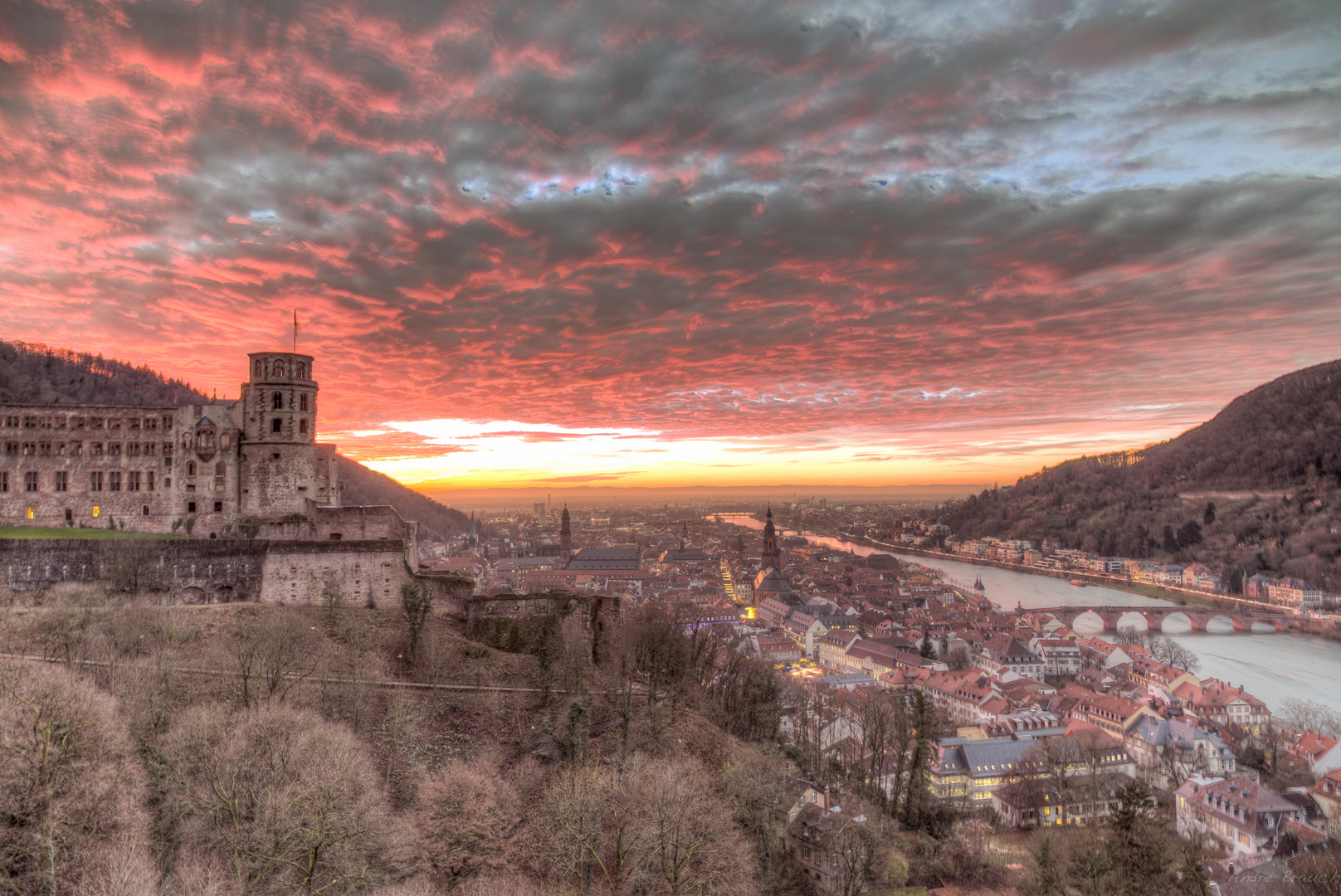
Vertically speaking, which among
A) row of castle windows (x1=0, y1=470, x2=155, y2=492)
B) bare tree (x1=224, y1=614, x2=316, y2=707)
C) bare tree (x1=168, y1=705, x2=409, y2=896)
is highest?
row of castle windows (x1=0, y1=470, x2=155, y2=492)

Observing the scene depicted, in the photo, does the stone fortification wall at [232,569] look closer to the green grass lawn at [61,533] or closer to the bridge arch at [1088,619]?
the green grass lawn at [61,533]

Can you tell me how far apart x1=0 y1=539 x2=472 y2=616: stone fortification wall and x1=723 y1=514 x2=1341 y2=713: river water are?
2932 inches

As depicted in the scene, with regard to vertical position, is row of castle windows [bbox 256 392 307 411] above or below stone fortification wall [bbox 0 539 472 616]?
above

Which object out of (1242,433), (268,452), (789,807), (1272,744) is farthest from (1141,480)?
(268,452)

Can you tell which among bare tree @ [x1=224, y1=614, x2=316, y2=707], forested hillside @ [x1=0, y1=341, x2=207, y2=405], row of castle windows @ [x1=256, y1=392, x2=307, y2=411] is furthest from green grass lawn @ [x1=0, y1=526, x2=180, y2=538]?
forested hillside @ [x1=0, y1=341, x2=207, y2=405]

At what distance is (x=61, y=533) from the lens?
34.7 m

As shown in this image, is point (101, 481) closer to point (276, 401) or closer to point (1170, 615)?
point (276, 401)

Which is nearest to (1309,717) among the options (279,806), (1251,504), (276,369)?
(279,806)

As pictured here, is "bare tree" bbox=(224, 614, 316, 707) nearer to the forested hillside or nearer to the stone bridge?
the forested hillside

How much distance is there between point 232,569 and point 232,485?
6.85 meters

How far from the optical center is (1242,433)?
621 ft

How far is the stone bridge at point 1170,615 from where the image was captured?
9694cm

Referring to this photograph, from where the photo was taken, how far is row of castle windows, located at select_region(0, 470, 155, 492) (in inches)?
1416

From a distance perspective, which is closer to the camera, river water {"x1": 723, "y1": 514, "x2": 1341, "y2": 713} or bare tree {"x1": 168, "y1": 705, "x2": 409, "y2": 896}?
bare tree {"x1": 168, "y1": 705, "x2": 409, "y2": 896}
